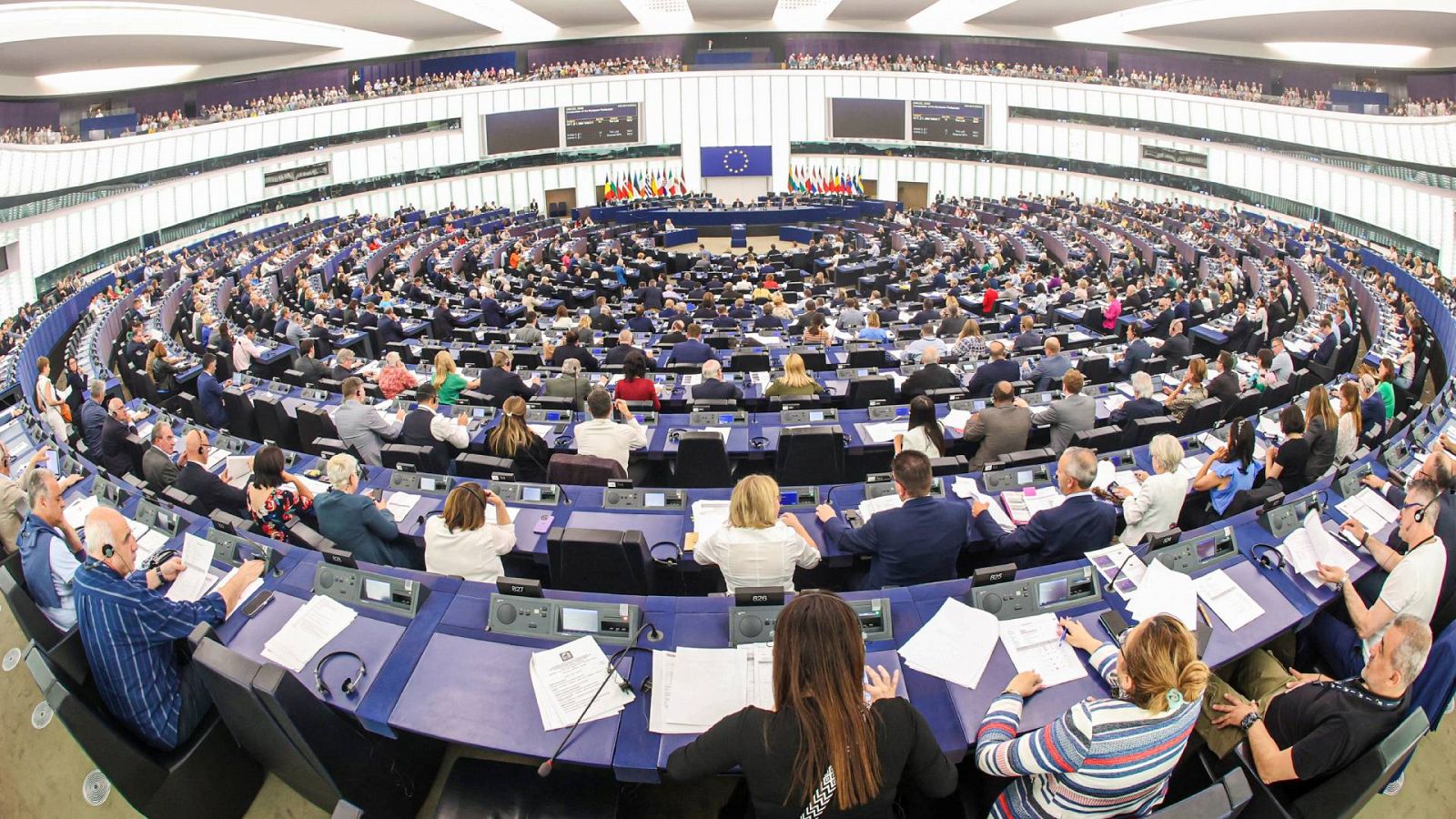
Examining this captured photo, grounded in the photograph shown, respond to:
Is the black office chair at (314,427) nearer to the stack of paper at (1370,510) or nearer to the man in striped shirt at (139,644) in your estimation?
the man in striped shirt at (139,644)

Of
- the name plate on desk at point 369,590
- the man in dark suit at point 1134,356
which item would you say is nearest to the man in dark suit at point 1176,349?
the man in dark suit at point 1134,356

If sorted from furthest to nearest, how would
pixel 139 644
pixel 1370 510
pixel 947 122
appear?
pixel 947 122
pixel 1370 510
pixel 139 644

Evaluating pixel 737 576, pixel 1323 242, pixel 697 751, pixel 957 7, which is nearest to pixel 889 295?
pixel 1323 242

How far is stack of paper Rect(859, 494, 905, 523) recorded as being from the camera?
512cm

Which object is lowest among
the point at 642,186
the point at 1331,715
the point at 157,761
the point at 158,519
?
the point at 157,761

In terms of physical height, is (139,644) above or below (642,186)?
below

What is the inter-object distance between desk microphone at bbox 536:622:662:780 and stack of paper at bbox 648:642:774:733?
0.14 meters

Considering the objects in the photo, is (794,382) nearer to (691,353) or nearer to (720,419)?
(720,419)

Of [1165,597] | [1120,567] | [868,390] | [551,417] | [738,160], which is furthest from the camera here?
[738,160]

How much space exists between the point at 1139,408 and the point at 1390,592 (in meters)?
3.58

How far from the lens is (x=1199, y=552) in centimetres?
438

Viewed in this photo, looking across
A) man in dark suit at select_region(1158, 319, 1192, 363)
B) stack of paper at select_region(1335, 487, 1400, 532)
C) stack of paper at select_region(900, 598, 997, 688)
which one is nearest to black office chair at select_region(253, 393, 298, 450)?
stack of paper at select_region(900, 598, 997, 688)

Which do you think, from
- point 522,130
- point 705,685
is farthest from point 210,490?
point 522,130

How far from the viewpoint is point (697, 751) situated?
269cm
